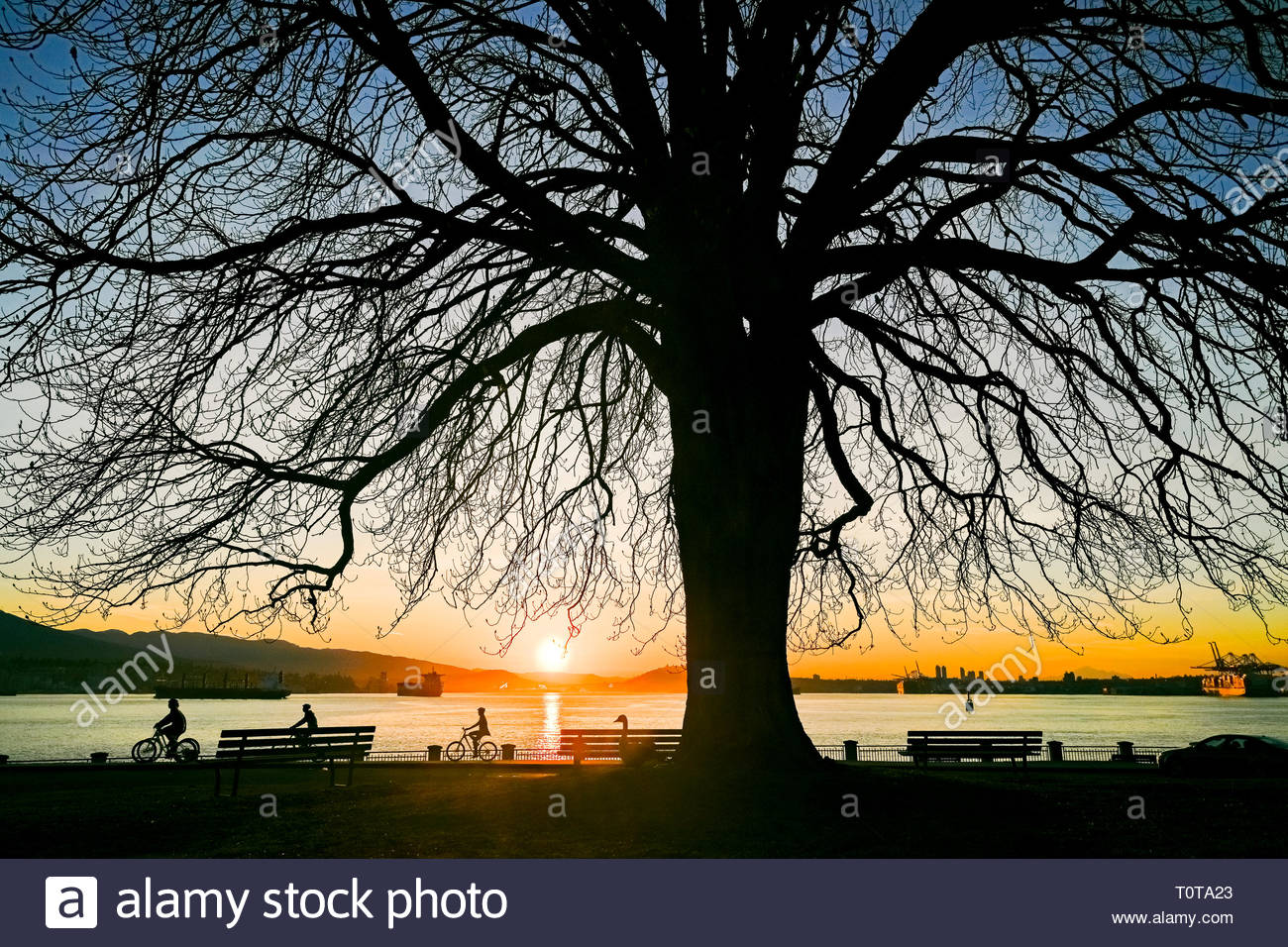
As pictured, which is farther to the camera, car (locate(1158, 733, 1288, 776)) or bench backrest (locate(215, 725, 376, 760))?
car (locate(1158, 733, 1288, 776))

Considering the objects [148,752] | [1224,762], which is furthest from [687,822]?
[148,752]

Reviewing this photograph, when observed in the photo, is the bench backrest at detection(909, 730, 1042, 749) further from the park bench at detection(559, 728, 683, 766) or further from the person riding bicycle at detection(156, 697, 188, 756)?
the person riding bicycle at detection(156, 697, 188, 756)

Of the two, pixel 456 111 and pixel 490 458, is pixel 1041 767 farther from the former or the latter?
pixel 456 111

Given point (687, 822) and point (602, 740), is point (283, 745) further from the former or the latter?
point (687, 822)

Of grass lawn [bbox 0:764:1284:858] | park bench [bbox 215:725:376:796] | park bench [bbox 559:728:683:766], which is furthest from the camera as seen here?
park bench [bbox 559:728:683:766]

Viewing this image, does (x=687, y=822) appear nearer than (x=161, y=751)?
Yes

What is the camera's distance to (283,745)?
16.1m

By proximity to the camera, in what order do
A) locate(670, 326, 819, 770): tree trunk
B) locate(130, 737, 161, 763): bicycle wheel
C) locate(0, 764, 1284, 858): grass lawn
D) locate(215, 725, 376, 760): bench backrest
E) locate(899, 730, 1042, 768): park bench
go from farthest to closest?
locate(130, 737, 161, 763): bicycle wheel → locate(899, 730, 1042, 768): park bench → locate(215, 725, 376, 760): bench backrest → locate(670, 326, 819, 770): tree trunk → locate(0, 764, 1284, 858): grass lawn

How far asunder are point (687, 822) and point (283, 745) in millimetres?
9849

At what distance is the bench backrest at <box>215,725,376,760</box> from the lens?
48.9ft

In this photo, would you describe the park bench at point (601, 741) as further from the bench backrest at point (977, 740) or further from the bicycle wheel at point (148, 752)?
the bicycle wheel at point (148, 752)

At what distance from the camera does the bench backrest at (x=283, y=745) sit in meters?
14.9

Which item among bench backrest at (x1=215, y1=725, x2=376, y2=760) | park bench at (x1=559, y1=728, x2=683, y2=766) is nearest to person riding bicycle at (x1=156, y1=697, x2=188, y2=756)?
bench backrest at (x1=215, y1=725, x2=376, y2=760)

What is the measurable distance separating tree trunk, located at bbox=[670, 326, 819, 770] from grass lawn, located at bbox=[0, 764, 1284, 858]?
0.76 meters
